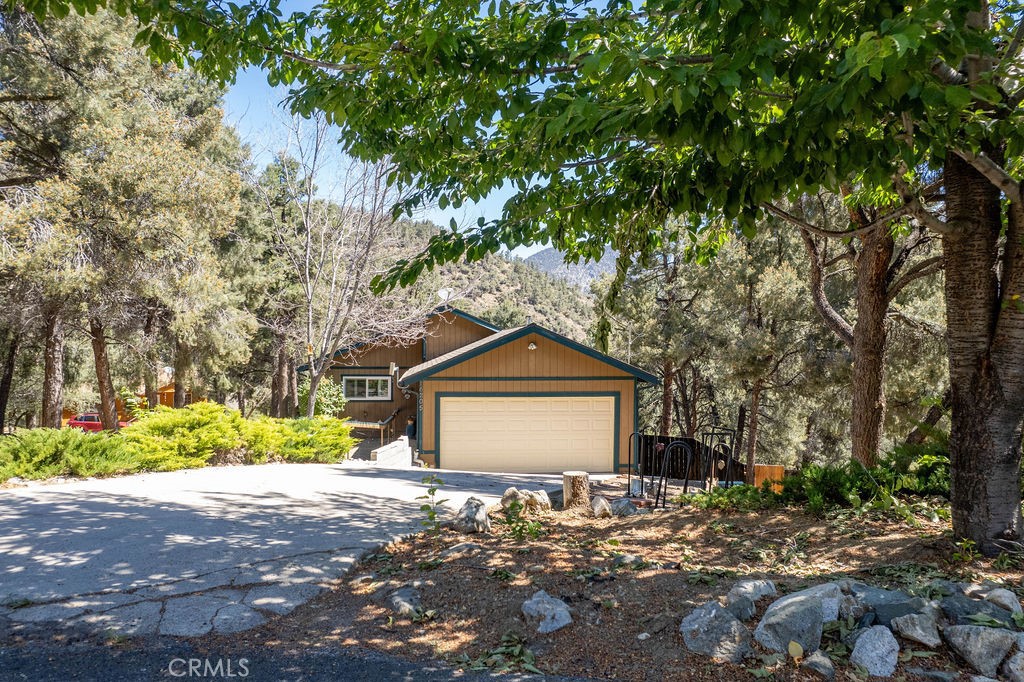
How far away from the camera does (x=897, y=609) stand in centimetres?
330

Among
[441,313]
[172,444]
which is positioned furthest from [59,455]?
[441,313]

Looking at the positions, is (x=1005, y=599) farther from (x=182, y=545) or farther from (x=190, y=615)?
(x=182, y=545)

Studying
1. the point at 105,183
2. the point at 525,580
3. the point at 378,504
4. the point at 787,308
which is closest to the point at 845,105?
the point at 525,580

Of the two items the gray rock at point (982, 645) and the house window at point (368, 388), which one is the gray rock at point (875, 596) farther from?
the house window at point (368, 388)

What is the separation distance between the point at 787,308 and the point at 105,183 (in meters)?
15.6

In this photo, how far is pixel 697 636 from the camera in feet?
11.0

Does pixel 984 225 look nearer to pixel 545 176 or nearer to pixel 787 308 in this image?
pixel 545 176

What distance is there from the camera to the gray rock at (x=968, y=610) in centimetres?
318

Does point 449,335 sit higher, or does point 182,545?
point 449,335

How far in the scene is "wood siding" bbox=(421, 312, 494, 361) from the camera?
21.4m

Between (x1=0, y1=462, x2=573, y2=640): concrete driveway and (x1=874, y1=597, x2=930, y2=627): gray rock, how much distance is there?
11.8 ft

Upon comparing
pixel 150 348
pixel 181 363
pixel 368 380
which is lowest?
pixel 368 380

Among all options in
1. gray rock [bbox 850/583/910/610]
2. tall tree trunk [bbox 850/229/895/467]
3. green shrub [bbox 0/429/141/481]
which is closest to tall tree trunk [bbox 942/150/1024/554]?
gray rock [bbox 850/583/910/610]

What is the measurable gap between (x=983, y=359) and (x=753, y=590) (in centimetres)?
228
